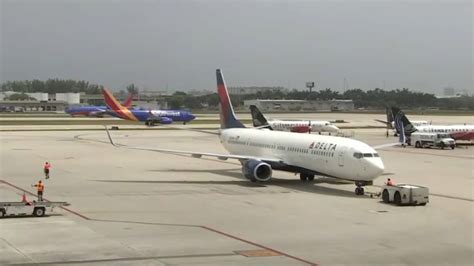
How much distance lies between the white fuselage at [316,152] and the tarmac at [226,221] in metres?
1.36

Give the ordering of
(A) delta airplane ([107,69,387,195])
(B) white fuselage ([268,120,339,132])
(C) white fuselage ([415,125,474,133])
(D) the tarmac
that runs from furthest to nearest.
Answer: (B) white fuselage ([268,120,339,132]) → (C) white fuselage ([415,125,474,133]) → (A) delta airplane ([107,69,387,195]) → (D) the tarmac

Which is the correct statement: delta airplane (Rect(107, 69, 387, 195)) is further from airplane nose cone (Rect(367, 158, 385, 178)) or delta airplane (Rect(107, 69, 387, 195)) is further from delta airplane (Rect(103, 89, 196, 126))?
delta airplane (Rect(103, 89, 196, 126))

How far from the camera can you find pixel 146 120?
443 feet

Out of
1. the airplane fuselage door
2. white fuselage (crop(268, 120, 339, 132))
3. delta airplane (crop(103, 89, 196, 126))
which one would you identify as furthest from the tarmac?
delta airplane (crop(103, 89, 196, 126))

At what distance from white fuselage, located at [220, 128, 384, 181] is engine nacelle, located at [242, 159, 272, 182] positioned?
1854 millimetres

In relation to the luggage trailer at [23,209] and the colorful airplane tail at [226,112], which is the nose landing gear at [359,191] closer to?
the luggage trailer at [23,209]

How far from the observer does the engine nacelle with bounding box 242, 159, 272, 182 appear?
38125mm

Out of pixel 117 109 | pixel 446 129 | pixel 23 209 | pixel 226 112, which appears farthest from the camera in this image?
pixel 117 109

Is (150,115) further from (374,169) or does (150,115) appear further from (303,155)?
(374,169)

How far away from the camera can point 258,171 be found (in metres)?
38.2

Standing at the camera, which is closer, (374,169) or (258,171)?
(374,169)

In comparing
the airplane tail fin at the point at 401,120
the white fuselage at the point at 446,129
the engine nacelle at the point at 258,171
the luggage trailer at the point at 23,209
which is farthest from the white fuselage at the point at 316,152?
the white fuselage at the point at 446,129

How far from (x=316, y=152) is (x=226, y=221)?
12.4 m

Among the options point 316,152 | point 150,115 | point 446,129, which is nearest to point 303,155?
point 316,152
